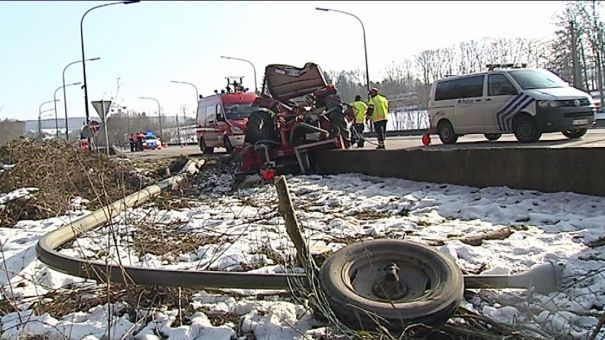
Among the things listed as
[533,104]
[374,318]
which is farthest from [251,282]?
[533,104]

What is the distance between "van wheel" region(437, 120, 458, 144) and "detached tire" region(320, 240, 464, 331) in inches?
516

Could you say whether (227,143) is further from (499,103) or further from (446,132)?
(499,103)

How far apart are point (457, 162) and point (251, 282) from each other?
18.8 ft

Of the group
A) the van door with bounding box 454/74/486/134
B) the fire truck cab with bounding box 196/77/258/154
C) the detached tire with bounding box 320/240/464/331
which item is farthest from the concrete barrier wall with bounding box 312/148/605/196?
the fire truck cab with bounding box 196/77/258/154

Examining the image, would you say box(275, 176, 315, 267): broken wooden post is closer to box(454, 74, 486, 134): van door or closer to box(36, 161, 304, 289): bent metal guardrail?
box(36, 161, 304, 289): bent metal guardrail

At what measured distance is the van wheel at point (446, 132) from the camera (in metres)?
17.0

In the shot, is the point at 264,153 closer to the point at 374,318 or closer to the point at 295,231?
the point at 295,231

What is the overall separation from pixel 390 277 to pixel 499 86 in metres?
11.9

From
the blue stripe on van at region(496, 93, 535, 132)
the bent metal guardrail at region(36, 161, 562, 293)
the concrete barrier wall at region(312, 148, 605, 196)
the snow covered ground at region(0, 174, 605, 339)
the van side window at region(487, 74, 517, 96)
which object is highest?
the van side window at region(487, 74, 517, 96)

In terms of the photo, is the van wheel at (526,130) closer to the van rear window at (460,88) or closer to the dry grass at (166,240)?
the van rear window at (460,88)

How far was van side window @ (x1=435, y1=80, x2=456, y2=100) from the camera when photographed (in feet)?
55.1

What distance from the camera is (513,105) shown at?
14.6m

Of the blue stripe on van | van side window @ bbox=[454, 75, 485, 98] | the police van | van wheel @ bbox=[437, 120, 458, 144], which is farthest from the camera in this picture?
van wheel @ bbox=[437, 120, 458, 144]

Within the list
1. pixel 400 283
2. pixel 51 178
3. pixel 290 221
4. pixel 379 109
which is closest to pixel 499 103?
pixel 379 109
